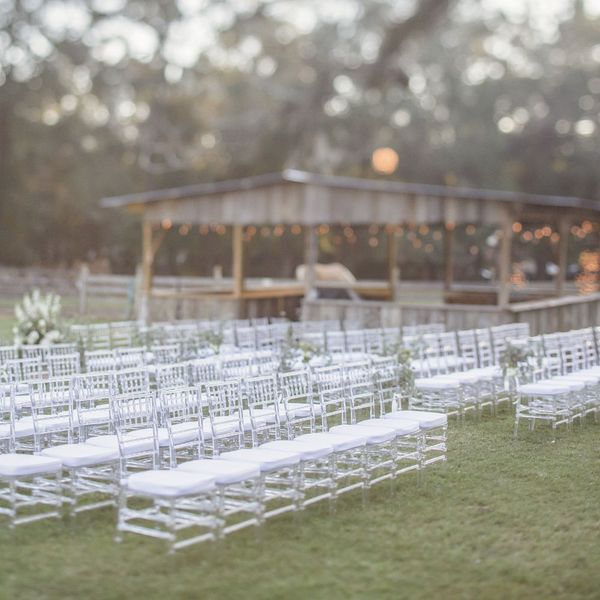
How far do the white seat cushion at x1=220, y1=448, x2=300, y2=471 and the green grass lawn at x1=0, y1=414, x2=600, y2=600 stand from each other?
41 centimetres

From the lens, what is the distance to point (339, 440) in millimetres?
6516

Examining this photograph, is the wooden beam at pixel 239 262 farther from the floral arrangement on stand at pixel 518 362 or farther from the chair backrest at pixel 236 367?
the floral arrangement on stand at pixel 518 362

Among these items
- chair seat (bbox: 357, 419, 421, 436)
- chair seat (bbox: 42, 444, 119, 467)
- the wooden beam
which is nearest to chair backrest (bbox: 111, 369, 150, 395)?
chair seat (bbox: 42, 444, 119, 467)

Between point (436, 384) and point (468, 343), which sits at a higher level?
point (468, 343)

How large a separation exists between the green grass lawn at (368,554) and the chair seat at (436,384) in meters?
2.62

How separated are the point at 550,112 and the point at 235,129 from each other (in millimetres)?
14063

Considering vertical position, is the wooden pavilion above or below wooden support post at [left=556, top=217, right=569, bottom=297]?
above

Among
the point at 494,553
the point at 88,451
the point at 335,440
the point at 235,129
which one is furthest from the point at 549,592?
the point at 235,129

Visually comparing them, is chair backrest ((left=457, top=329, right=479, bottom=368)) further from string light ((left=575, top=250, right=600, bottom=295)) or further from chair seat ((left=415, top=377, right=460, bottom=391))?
string light ((left=575, top=250, right=600, bottom=295))

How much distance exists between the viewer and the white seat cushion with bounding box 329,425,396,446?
263 inches

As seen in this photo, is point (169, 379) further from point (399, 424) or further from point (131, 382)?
Answer: point (399, 424)

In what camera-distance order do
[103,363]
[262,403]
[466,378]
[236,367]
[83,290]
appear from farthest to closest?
[83,290]
[466,378]
[103,363]
[236,367]
[262,403]

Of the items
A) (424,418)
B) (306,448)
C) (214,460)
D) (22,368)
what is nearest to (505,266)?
(424,418)

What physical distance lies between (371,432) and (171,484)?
2087 mm
